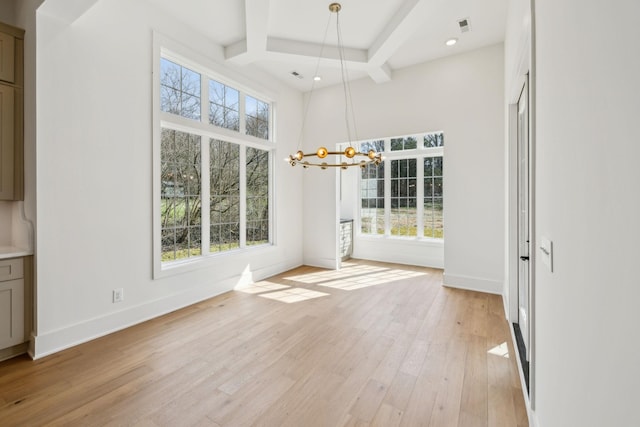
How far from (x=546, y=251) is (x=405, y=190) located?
4813mm

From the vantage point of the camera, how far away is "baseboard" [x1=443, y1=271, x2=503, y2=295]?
13.9ft

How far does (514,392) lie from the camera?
210 cm

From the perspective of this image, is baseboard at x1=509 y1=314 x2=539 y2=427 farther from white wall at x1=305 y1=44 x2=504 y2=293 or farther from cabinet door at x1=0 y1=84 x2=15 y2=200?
cabinet door at x1=0 y1=84 x2=15 y2=200

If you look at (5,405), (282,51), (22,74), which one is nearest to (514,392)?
(5,405)

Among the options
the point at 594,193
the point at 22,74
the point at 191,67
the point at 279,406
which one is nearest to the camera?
the point at 594,193

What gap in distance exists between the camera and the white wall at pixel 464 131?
4.24 m

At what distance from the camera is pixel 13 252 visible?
2.53 meters

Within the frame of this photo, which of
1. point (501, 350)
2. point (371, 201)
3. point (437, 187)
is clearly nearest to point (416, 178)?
point (437, 187)

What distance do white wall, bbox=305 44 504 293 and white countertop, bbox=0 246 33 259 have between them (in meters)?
4.76

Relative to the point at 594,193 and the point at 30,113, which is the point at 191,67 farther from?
the point at 594,193

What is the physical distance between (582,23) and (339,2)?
3.02 m

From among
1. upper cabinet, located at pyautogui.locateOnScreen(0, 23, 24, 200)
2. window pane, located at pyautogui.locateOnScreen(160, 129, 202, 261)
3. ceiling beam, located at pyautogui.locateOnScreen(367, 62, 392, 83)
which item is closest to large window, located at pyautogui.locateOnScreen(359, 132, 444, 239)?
ceiling beam, located at pyautogui.locateOnScreen(367, 62, 392, 83)

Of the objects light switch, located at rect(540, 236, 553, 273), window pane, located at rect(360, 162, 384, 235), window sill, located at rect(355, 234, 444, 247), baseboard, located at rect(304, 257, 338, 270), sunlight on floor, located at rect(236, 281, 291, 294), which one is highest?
window pane, located at rect(360, 162, 384, 235)

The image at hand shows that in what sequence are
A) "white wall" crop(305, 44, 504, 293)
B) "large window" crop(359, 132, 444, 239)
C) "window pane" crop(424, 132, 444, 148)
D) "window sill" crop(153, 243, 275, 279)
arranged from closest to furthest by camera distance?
1. "window sill" crop(153, 243, 275, 279)
2. "white wall" crop(305, 44, 504, 293)
3. "window pane" crop(424, 132, 444, 148)
4. "large window" crop(359, 132, 444, 239)
